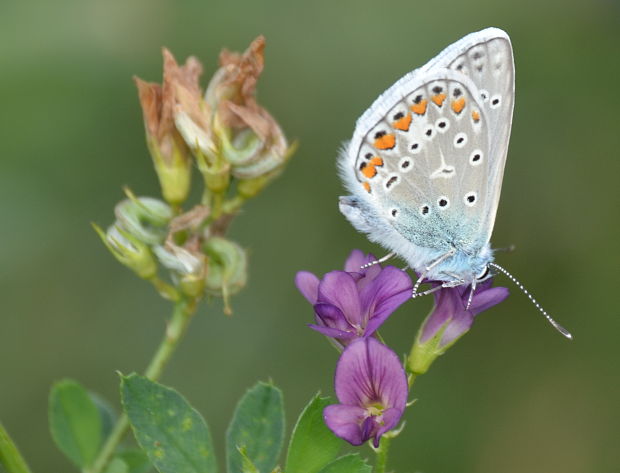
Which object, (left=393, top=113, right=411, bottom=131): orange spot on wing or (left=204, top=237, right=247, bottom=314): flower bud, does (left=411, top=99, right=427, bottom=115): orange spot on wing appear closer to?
(left=393, top=113, right=411, bottom=131): orange spot on wing

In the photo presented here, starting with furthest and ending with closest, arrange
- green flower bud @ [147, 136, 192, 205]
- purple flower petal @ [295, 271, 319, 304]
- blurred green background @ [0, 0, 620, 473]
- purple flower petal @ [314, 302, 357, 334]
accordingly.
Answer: blurred green background @ [0, 0, 620, 473] → green flower bud @ [147, 136, 192, 205] → purple flower petal @ [295, 271, 319, 304] → purple flower petal @ [314, 302, 357, 334]

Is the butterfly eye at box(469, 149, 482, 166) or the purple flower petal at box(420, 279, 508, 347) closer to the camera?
the purple flower petal at box(420, 279, 508, 347)

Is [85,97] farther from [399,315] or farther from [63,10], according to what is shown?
[399,315]

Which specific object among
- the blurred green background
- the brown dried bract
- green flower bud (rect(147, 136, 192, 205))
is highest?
the brown dried bract

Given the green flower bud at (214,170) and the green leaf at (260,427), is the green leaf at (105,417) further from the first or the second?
the green flower bud at (214,170)

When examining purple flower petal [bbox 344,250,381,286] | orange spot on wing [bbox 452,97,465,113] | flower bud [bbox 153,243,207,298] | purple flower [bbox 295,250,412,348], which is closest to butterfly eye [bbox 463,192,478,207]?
orange spot on wing [bbox 452,97,465,113]

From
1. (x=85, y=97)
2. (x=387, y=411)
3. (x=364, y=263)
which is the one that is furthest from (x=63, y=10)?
(x=387, y=411)
